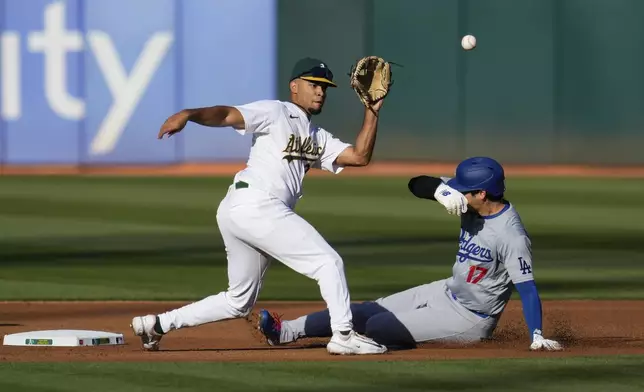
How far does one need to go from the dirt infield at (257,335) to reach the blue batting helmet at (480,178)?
84 cm

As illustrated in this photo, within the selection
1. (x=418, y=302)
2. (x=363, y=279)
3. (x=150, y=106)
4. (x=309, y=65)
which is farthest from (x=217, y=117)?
(x=150, y=106)

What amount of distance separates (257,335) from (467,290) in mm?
1255

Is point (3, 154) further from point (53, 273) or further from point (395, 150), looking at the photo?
point (53, 273)

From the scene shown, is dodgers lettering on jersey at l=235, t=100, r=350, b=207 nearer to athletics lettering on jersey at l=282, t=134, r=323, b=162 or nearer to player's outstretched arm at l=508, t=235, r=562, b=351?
athletics lettering on jersey at l=282, t=134, r=323, b=162

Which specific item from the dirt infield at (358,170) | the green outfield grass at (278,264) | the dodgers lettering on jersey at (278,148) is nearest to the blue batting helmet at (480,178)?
the dodgers lettering on jersey at (278,148)

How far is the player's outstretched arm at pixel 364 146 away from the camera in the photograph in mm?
7277

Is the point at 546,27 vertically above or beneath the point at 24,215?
above

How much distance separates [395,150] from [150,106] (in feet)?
13.7

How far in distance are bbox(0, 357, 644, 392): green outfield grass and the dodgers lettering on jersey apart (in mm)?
925

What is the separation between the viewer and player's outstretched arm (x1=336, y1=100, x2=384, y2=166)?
7.28m

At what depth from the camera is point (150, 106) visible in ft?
77.7

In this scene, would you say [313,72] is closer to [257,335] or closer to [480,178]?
[480,178]

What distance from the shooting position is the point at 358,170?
24156 mm

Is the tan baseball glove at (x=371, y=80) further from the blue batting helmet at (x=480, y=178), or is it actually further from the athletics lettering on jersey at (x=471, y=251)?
the athletics lettering on jersey at (x=471, y=251)
